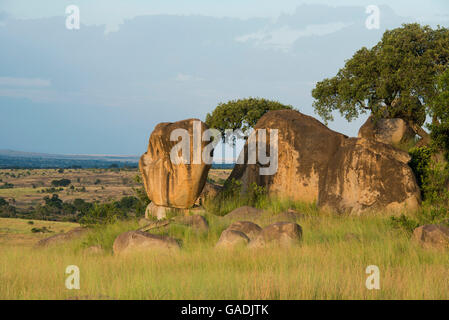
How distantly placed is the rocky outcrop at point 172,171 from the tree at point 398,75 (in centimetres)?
1743

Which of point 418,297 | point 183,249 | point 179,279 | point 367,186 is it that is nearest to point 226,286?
point 179,279

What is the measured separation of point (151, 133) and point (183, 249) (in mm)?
7041

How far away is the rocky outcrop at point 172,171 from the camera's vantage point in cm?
1838

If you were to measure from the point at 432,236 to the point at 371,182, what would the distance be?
5508mm

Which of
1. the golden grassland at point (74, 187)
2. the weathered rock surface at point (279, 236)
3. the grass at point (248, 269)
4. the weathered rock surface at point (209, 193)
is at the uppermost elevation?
the weathered rock surface at point (209, 193)

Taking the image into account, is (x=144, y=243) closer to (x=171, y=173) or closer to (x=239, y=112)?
(x=171, y=173)

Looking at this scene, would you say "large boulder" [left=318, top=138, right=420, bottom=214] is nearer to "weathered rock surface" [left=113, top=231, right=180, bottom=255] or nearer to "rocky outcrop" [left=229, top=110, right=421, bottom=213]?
"rocky outcrop" [left=229, top=110, right=421, bottom=213]

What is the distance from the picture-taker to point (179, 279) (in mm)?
9852

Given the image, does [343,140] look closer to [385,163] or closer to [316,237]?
→ [385,163]

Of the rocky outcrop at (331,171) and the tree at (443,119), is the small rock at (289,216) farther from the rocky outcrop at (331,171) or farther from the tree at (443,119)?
the tree at (443,119)

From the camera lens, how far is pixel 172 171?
18.6 m

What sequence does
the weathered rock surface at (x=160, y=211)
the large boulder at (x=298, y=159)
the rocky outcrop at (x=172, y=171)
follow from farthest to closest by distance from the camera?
the large boulder at (x=298, y=159)
the weathered rock surface at (x=160, y=211)
the rocky outcrop at (x=172, y=171)

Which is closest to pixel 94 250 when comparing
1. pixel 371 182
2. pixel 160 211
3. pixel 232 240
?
pixel 232 240

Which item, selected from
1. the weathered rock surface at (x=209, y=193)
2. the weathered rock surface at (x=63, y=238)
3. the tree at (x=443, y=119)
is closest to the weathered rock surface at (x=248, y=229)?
the weathered rock surface at (x=63, y=238)
